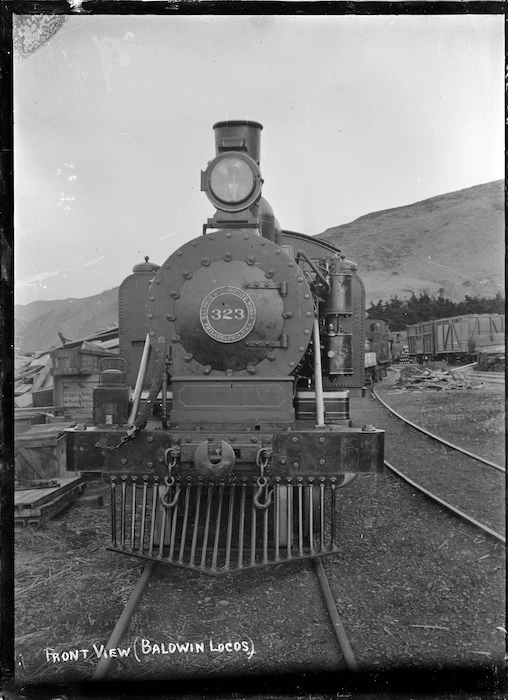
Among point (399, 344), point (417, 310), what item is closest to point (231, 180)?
point (399, 344)

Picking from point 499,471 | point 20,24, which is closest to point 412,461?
point 499,471

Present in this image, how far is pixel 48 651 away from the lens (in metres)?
3.00

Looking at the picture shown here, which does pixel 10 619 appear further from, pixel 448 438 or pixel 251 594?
pixel 448 438

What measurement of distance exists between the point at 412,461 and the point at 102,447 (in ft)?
18.6

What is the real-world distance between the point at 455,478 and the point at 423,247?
6570 centimetres

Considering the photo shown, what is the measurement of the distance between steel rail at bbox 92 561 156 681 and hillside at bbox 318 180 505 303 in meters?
45.9

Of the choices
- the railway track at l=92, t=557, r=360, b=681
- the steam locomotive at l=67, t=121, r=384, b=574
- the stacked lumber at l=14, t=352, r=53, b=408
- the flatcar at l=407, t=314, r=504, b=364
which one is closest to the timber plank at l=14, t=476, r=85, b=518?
the steam locomotive at l=67, t=121, r=384, b=574

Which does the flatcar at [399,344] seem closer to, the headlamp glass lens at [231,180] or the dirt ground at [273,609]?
the dirt ground at [273,609]

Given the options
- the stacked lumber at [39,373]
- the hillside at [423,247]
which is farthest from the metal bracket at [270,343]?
the hillside at [423,247]

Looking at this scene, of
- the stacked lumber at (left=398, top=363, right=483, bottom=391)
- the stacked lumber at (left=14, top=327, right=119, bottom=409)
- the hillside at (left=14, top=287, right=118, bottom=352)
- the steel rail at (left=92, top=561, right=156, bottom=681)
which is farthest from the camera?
the stacked lumber at (left=398, top=363, right=483, bottom=391)

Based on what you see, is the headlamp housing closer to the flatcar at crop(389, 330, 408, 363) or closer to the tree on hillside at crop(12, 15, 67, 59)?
the tree on hillside at crop(12, 15, 67, 59)

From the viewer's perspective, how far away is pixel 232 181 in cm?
433

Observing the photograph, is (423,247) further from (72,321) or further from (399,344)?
(72,321)

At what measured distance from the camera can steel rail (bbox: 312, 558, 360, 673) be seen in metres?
2.91
